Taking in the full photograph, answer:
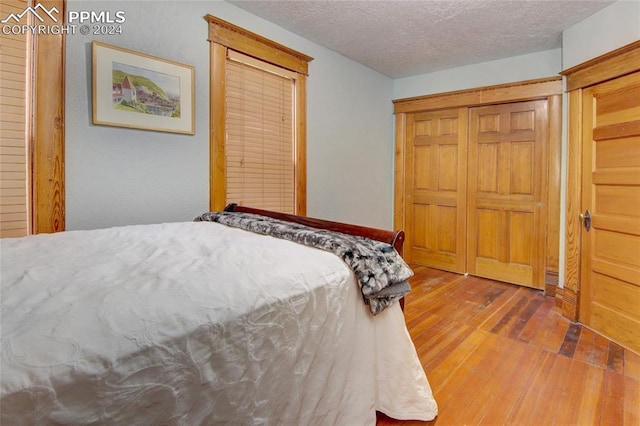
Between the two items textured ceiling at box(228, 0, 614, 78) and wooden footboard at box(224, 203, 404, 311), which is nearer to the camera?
wooden footboard at box(224, 203, 404, 311)

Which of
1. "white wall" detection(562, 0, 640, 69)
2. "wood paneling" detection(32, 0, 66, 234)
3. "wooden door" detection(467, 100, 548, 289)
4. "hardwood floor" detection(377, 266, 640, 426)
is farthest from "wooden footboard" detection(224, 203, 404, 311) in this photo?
"wooden door" detection(467, 100, 548, 289)

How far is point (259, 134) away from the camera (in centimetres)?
302

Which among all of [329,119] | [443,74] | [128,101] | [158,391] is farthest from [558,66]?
[158,391]

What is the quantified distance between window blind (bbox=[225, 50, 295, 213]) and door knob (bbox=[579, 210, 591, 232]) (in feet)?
7.94

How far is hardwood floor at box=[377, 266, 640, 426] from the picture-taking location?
169 centimetres

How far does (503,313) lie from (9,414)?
325 cm

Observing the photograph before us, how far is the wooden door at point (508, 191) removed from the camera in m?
3.66

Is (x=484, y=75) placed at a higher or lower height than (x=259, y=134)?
higher

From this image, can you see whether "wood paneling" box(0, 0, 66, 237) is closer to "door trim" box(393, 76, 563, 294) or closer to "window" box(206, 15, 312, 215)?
"window" box(206, 15, 312, 215)

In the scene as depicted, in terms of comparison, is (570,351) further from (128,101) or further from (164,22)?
(164,22)

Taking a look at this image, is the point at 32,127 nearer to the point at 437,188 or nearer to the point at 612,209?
the point at 612,209

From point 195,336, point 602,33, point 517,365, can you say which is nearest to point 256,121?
point 195,336

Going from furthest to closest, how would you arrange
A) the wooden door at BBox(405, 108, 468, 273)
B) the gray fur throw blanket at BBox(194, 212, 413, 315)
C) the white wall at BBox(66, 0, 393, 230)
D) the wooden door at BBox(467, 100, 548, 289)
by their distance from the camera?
the wooden door at BBox(405, 108, 468, 273) → the wooden door at BBox(467, 100, 548, 289) → the white wall at BBox(66, 0, 393, 230) → the gray fur throw blanket at BBox(194, 212, 413, 315)

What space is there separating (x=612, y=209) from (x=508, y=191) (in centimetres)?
138
